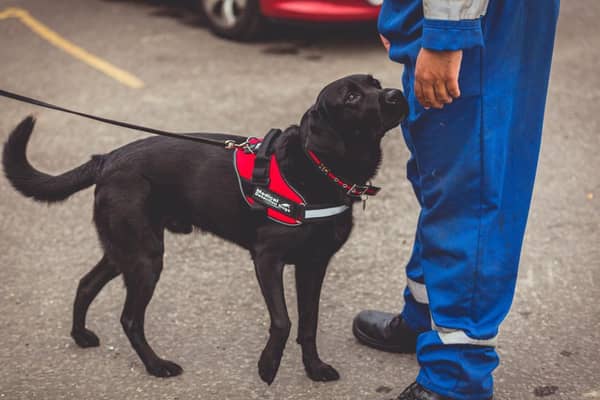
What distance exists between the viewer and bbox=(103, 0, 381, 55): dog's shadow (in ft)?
22.2

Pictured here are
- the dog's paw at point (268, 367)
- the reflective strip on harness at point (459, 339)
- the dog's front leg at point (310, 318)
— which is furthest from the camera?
the dog's front leg at point (310, 318)

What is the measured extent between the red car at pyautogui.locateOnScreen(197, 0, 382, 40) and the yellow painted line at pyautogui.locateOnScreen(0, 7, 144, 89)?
3.44 feet

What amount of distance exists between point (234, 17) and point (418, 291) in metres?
4.46

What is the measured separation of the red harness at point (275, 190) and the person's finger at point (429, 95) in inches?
19.3

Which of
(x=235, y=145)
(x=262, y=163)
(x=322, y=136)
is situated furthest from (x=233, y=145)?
(x=322, y=136)

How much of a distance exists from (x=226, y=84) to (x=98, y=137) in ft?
3.80

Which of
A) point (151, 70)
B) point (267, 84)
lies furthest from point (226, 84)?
point (151, 70)

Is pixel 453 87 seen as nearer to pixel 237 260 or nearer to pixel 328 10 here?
pixel 237 260

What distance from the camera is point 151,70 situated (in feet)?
20.9

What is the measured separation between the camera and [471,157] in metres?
2.50

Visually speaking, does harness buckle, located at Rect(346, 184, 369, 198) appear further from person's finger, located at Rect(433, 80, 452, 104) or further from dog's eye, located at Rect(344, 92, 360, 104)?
person's finger, located at Rect(433, 80, 452, 104)

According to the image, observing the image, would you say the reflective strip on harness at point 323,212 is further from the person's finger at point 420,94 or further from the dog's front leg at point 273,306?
the person's finger at point 420,94

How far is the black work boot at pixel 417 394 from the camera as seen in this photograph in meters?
2.72

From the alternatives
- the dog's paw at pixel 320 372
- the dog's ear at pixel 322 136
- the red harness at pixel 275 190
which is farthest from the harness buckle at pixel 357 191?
the dog's paw at pixel 320 372
